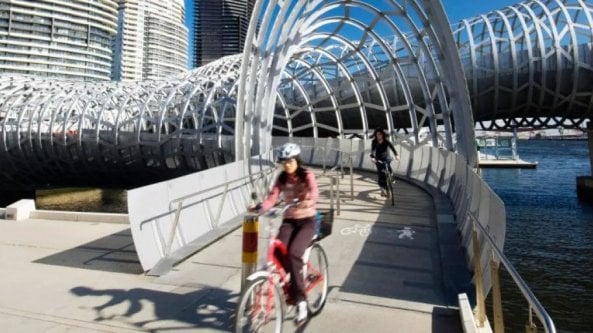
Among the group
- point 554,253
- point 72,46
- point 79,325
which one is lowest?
point 554,253

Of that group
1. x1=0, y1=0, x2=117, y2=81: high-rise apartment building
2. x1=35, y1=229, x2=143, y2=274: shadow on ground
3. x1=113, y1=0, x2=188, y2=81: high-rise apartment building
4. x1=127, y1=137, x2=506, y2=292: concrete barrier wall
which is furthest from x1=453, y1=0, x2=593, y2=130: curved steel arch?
x1=113, y1=0, x2=188, y2=81: high-rise apartment building

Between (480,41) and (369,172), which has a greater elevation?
(480,41)

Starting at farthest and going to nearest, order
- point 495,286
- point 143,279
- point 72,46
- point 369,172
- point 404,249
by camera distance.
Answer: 1. point 72,46
2. point 369,172
3. point 404,249
4. point 143,279
5. point 495,286

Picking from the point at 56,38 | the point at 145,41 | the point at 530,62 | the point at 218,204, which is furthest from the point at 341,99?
the point at 145,41

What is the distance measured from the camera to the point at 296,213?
176 inches

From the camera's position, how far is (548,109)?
132 feet

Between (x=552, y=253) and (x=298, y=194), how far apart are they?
18.4 meters

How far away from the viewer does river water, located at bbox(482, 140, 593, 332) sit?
11898 millimetres

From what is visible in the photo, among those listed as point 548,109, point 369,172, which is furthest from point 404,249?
point 548,109

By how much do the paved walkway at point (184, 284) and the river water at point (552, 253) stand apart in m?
5.79

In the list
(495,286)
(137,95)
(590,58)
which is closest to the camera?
(495,286)

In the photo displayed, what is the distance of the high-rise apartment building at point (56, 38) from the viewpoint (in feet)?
360

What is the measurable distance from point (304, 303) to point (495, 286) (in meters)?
1.81

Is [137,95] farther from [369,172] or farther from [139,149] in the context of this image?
[369,172]
